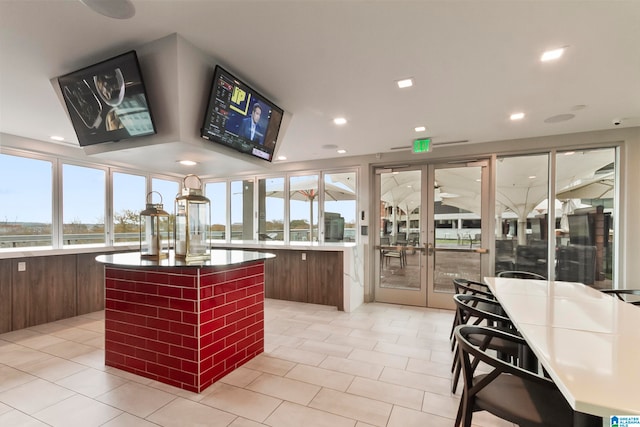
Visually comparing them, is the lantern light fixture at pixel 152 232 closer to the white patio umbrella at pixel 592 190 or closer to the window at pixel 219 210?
the window at pixel 219 210

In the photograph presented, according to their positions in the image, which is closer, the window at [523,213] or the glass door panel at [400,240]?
the window at [523,213]

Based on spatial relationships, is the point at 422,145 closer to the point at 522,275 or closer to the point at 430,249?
the point at 430,249

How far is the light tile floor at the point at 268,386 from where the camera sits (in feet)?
6.79

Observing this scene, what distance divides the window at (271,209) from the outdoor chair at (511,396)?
4.78 m

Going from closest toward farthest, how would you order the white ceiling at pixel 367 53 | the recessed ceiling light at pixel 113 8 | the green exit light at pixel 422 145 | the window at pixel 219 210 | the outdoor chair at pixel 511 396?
the outdoor chair at pixel 511 396 → the recessed ceiling light at pixel 113 8 → the white ceiling at pixel 367 53 → the green exit light at pixel 422 145 → the window at pixel 219 210

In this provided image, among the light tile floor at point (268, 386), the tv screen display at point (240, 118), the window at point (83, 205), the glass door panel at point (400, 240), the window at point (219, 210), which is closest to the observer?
the light tile floor at point (268, 386)

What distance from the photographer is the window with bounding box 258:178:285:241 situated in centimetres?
615

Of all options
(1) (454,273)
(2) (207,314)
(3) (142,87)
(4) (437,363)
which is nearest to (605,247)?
(1) (454,273)

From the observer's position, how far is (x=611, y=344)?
1.46 metres

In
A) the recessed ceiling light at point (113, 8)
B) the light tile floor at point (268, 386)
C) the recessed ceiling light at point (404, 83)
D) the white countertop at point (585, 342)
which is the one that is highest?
the recessed ceiling light at point (113, 8)

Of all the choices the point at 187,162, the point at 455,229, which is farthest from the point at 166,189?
the point at 455,229

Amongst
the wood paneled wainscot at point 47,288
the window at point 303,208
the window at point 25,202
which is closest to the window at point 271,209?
the window at point 303,208

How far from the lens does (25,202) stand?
4195mm

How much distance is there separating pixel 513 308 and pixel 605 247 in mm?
3333
